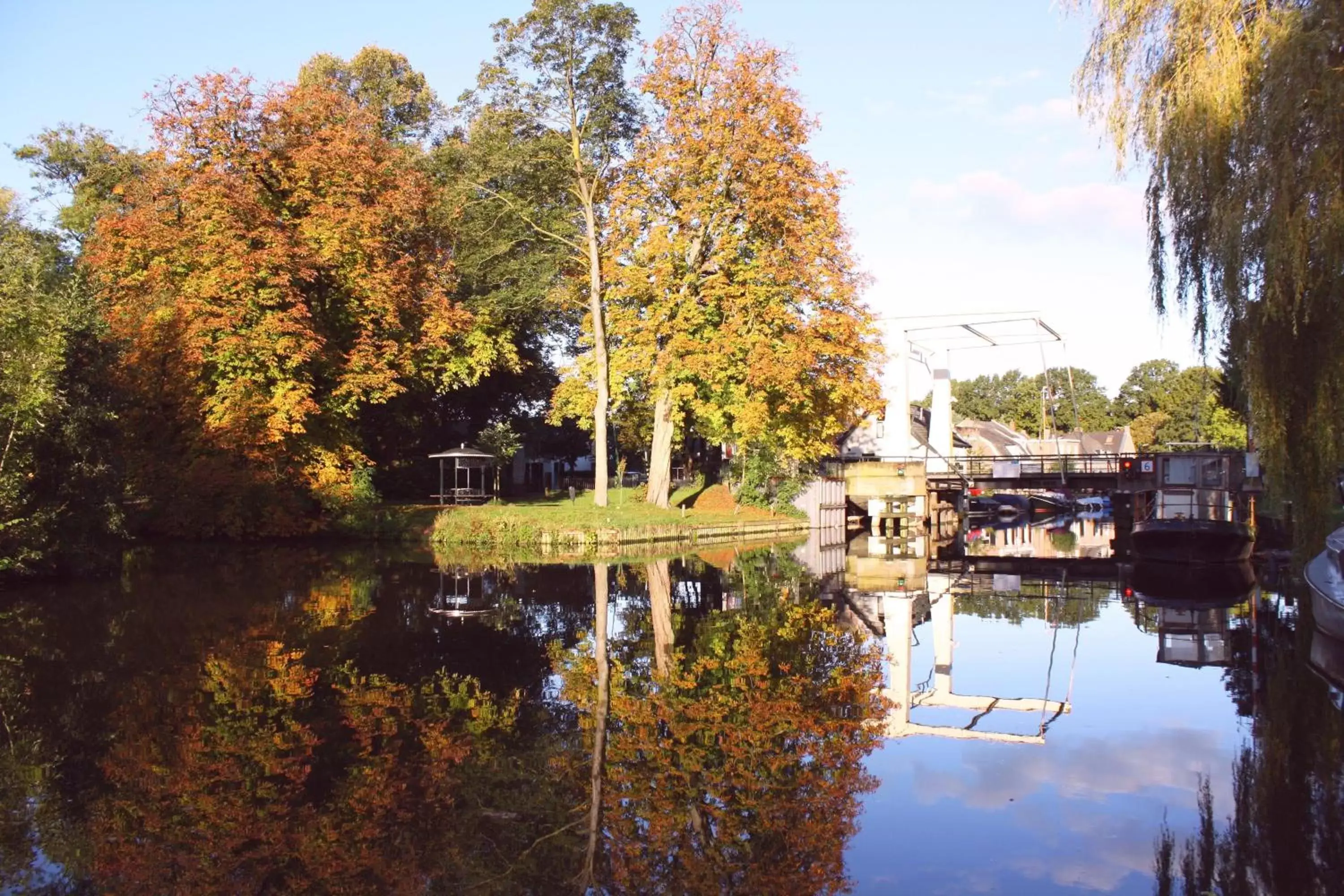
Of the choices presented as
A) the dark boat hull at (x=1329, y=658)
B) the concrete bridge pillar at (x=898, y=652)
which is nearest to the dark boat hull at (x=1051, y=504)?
the concrete bridge pillar at (x=898, y=652)

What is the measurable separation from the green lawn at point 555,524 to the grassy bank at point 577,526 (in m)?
0.02

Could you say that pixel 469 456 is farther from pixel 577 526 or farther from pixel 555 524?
pixel 577 526

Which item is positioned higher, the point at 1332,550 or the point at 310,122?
the point at 310,122

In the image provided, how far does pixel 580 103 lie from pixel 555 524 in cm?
1409

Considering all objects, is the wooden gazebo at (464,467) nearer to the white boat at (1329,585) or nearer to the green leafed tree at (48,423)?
the green leafed tree at (48,423)

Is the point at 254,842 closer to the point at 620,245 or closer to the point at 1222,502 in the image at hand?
the point at 620,245

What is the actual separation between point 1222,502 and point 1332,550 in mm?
16473

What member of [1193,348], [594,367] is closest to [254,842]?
[1193,348]

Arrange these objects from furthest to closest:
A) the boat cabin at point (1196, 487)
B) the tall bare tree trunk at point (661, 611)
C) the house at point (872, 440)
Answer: the house at point (872, 440), the boat cabin at point (1196, 487), the tall bare tree trunk at point (661, 611)

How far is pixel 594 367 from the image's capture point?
116 ft

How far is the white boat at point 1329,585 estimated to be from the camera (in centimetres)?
1422

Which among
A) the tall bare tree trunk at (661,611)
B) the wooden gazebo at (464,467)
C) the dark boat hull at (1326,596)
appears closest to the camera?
the tall bare tree trunk at (661,611)

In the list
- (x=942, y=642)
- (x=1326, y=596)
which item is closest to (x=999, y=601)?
(x=942, y=642)

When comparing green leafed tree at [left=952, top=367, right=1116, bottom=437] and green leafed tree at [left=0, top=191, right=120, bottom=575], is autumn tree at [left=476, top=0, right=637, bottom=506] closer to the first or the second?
green leafed tree at [left=0, top=191, right=120, bottom=575]
